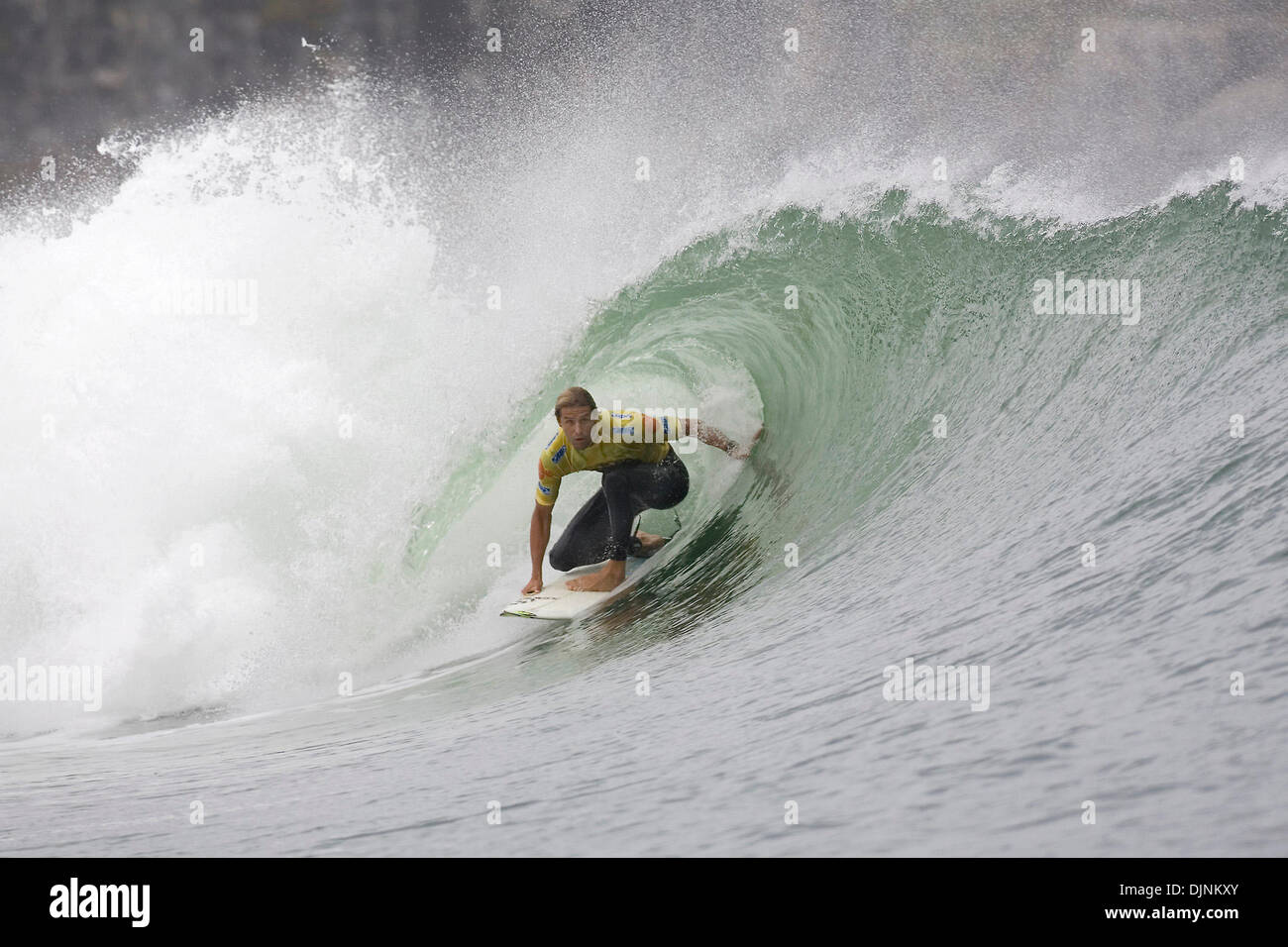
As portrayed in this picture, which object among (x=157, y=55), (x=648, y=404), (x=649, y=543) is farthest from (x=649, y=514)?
(x=157, y=55)

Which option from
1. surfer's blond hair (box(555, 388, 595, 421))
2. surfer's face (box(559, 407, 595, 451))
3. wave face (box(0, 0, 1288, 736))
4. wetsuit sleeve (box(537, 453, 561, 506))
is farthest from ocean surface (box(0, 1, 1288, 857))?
surfer's blond hair (box(555, 388, 595, 421))

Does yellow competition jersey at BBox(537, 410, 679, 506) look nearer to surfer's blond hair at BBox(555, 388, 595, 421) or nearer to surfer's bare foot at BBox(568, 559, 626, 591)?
surfer's blond hair at BBox(555, 388, 595, 421)

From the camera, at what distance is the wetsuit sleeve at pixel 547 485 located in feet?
16.2

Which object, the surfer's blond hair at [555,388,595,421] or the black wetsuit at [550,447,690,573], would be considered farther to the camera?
the black wetsuit at [550,447,690,573]

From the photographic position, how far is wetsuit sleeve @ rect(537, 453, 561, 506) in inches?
→ 194

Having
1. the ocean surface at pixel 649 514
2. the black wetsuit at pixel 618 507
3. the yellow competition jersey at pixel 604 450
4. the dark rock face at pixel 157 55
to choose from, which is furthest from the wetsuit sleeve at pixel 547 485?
the dark rock face at pixel 157 55

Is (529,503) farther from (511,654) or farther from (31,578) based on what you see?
(31,578)

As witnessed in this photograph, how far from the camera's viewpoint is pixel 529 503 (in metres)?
6.29

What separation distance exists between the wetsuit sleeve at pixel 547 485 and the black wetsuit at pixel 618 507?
0.21 m

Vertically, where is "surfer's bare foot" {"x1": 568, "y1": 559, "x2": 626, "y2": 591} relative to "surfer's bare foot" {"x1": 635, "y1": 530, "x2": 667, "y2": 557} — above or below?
below

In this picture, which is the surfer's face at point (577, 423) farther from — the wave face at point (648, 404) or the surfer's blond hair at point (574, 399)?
the wave face at point (648, 404)

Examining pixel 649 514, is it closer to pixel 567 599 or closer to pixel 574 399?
pixel 567 599

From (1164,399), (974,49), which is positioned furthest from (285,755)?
(974,49)

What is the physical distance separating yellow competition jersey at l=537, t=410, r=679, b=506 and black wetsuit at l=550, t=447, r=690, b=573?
7 cm
